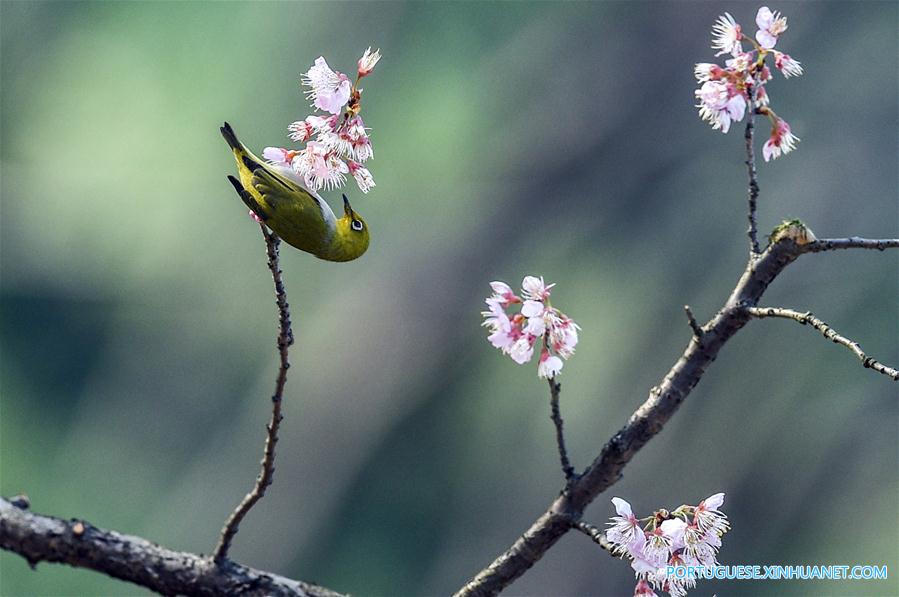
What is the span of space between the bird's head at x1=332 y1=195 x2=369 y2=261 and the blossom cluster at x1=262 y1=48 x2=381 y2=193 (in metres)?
0.09

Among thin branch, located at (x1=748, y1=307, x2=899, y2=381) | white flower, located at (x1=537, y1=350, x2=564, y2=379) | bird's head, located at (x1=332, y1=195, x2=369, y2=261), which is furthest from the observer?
bird's head, located at (x1=332, y1=195, x2=369, y2=261)

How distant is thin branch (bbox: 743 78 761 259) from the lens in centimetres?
80

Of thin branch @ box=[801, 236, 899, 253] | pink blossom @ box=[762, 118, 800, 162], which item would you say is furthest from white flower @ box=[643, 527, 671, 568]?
pink blossom @ box=[762, 118, 800, 162]

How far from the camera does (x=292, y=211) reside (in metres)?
0.92

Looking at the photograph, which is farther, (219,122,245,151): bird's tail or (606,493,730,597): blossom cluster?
(219,122,245,151): bird's tail

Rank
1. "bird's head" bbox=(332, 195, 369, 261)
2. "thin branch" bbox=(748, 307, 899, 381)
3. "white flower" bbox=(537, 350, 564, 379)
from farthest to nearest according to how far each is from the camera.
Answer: "bird's head" bbox=(332, 195, 369, 261)
"white flower" bbox=(537, 350, 564, 379)
"thin branch" bbox=(748, 307, 899, 381)

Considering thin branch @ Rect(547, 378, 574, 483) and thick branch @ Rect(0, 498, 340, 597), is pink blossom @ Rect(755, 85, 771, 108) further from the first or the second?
thick branch @ Rect(0, 498, 340, 597)

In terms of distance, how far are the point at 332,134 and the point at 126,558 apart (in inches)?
17.1

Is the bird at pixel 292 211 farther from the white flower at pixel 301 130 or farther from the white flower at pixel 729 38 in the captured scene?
the white flower at pixel 729 38

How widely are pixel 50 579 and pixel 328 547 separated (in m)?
1.02

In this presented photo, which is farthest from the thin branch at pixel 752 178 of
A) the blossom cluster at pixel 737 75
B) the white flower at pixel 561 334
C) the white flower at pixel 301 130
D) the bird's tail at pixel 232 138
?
the bird's tail at pixel 232 138

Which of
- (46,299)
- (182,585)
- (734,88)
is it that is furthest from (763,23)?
(46,299)

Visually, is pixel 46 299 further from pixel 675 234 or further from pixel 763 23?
pixel 763 23

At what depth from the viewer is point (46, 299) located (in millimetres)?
3824
